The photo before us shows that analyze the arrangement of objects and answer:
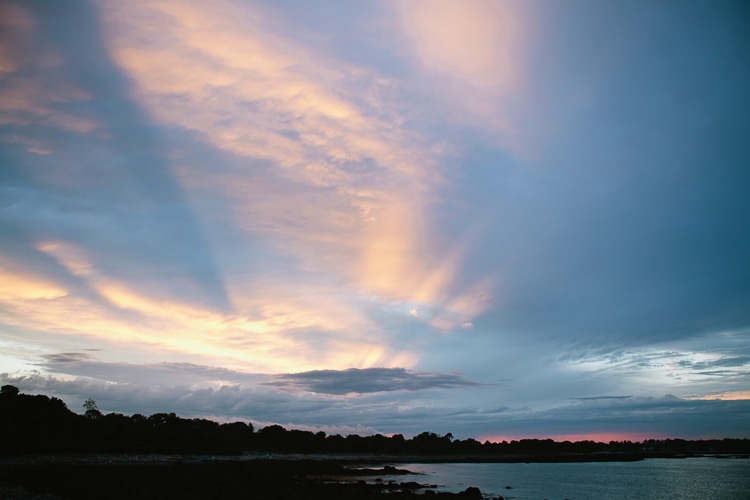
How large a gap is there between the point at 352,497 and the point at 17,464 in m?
Result: 43.6

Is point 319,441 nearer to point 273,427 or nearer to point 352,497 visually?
point 273,427

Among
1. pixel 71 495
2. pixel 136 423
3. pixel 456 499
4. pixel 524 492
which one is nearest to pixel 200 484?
pixel 71 495

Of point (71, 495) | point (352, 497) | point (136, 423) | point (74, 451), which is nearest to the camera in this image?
point (71, 495)

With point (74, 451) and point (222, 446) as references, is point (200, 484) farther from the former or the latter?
point (222, 446)

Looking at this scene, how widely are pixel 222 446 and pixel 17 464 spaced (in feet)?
250

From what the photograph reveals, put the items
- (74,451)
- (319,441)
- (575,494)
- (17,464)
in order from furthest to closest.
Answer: (319,441) < (74,451) < (575,494) < (17,464)

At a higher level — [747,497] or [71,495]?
[71,495]

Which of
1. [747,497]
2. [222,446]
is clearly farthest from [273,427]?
[747,497]

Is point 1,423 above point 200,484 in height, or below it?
above

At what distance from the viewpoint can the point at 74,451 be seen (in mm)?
76812

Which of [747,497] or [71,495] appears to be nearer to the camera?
[71,495]

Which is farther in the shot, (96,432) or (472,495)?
(96,432)

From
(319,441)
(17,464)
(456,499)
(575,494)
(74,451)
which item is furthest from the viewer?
(319,441)

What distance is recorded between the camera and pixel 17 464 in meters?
55.8
